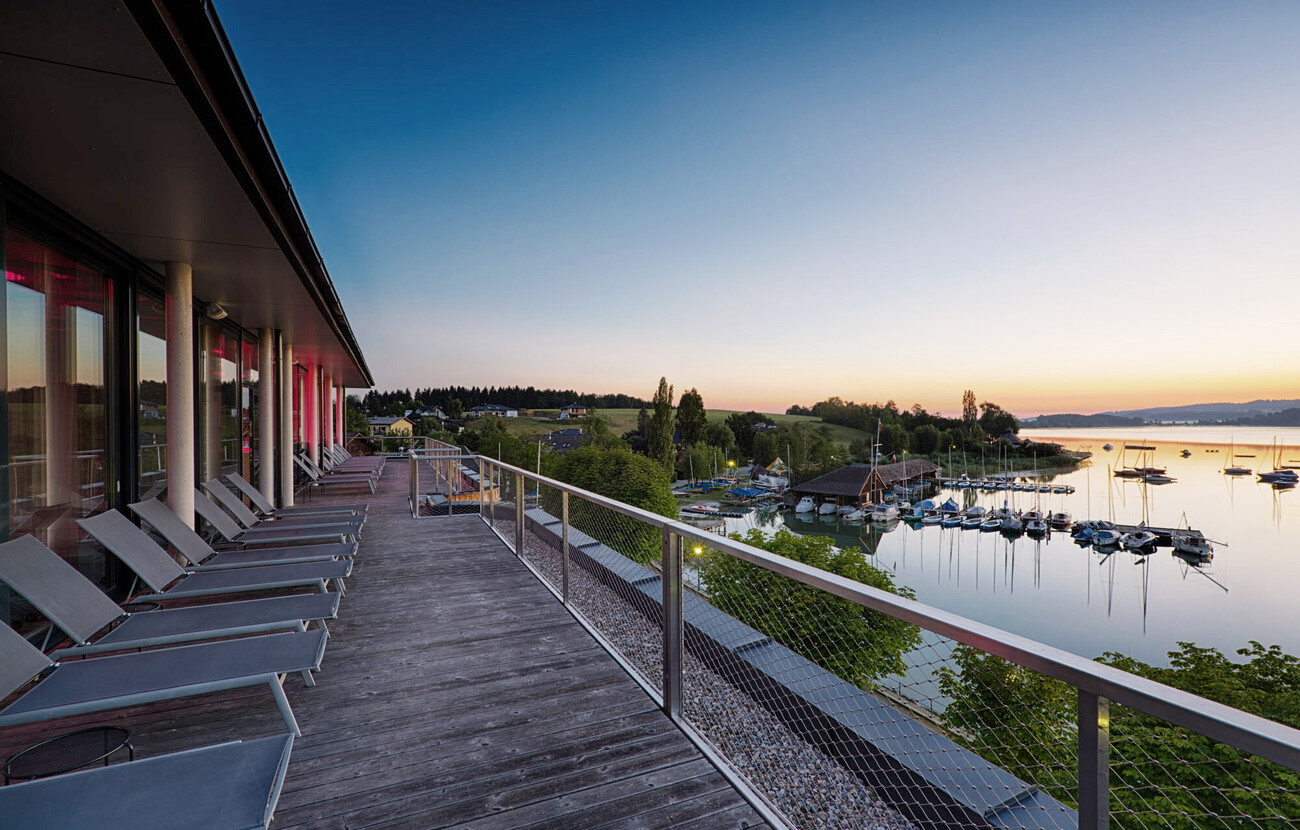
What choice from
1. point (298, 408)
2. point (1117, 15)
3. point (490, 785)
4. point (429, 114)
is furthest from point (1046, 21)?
point (298, 408)

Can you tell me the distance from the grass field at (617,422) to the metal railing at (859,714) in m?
61.4

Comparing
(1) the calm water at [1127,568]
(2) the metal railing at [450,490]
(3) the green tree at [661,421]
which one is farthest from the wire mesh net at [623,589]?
(3) the green tree at [661,421]

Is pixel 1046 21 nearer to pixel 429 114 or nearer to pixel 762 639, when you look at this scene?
pixel 429 114

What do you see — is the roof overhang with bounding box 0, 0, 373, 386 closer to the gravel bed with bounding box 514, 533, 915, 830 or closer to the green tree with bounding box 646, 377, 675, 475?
the gravel bed with bounding box 514, 533, 915, 830

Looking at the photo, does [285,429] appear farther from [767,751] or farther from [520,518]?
[767,751]

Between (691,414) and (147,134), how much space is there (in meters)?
54.1

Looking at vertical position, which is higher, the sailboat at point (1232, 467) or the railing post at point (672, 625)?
the railing post at point (672, 625)

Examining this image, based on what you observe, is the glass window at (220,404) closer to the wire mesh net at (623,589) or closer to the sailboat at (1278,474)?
the wire mesh net at (623,589)

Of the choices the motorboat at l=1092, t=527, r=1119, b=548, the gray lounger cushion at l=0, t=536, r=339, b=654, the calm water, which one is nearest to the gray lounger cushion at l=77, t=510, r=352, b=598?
the gray lounger cushion at l=0, t=536, r=339, b=654

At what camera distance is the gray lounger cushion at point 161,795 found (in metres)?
1.57

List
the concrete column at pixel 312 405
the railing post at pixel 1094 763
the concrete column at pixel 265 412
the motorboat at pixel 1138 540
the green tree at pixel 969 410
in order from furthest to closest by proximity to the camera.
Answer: the green tree at pixel 969 410 → the motorboat at pixel 1138 540 → the concrete column at pixel 312 405 → the concrete column at pixel 265 412 → the railing post at pixel 1094 763

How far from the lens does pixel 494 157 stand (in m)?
15.1

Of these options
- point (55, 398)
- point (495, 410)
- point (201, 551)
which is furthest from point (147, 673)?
point (495, 410)

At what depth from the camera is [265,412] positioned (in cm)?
837
